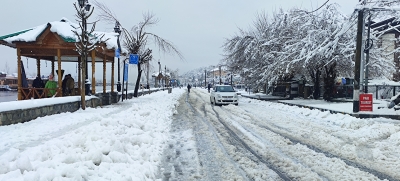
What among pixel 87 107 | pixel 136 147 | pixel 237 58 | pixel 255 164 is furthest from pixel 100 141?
pixel 237 58

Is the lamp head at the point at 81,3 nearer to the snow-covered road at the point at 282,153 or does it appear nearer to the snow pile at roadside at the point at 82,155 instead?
the snow pile at roadside at the point at 82,155

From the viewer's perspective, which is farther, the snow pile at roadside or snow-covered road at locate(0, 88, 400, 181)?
snow-covered road at locate(0, 88, 400, 181)

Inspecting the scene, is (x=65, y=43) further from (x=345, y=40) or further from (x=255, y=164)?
(x=345, y=40)

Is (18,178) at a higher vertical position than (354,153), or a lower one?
higher

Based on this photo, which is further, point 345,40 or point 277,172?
point 345,40

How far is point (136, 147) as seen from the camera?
676cm

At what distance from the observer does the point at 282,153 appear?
6941 mm

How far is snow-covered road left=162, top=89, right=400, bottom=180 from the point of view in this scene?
17.7ft

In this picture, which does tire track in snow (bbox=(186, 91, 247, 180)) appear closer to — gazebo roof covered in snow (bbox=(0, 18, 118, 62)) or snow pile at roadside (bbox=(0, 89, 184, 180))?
snow pile at roadside (bbox=(0, 89, 184, 180))

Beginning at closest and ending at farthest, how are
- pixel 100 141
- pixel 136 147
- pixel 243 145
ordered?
pixel 100 141 < pixel 136 147 < pixel 243 145

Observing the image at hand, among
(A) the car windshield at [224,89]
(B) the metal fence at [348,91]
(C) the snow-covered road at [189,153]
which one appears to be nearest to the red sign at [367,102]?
(C) the snow-covered road at [189,153]

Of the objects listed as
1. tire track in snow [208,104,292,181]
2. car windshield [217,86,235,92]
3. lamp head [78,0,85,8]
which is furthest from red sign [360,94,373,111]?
lamp head [78,0,85,8]

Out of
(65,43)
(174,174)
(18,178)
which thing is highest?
(65,43)

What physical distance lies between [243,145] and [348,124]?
5.95 meters
